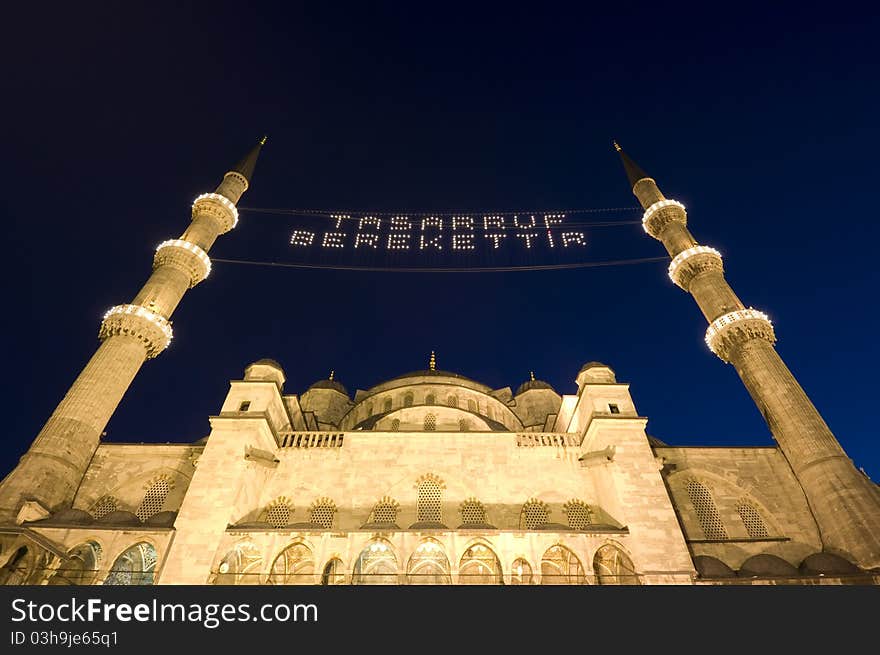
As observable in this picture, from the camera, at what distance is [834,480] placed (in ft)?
62.6

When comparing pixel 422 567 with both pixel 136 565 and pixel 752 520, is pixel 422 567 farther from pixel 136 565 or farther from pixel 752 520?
pixel 752 520

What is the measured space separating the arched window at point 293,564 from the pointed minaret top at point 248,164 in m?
25.0

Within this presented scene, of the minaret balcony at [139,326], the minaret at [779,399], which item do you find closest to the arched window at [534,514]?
the minaret at [779,399]

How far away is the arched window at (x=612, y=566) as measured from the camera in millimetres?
16344

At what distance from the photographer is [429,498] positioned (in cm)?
1975

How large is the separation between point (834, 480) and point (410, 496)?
606 inches

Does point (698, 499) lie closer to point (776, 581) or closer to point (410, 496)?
point (776, 581)

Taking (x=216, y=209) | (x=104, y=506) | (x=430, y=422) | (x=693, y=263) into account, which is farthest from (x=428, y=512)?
(x=216, y=209)

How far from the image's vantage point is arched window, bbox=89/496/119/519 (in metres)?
20.3

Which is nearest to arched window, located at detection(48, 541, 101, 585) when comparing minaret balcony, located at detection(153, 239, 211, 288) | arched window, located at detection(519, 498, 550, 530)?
arched window, located at detection(519, 498, 550, 530)

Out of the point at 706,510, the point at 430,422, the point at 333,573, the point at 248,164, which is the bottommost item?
the point at 333,573

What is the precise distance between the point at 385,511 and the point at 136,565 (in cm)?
834
